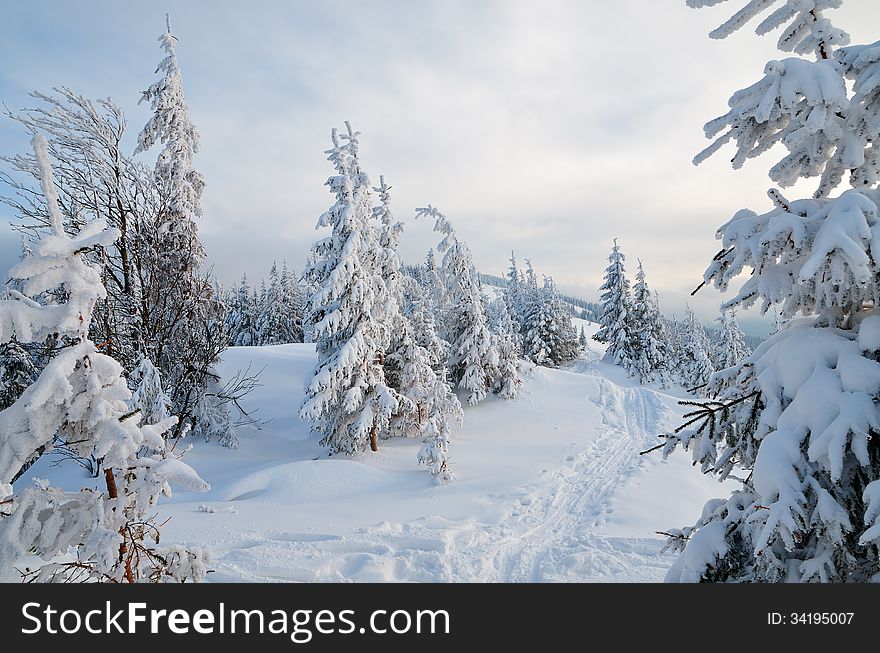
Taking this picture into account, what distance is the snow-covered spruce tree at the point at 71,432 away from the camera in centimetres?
309

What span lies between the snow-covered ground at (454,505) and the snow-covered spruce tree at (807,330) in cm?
546

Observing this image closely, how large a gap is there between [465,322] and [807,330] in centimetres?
2075

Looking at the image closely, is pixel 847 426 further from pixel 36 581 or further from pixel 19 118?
pixel 19 118

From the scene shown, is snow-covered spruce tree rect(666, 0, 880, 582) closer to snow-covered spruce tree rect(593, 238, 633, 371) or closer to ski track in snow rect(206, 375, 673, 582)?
ski track in snow rect(206, 375, 673, 582)

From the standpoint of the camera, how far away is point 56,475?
1501cm

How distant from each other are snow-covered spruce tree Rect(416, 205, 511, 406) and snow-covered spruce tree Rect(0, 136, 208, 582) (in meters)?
Answer: 19.4

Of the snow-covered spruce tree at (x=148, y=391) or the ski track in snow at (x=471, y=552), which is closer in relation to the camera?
the ski track in snow at (x=471, y=552)

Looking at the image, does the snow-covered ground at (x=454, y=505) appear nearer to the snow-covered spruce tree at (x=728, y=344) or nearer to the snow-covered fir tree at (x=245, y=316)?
the snow-covered spruce tree at (x=728, y=344)

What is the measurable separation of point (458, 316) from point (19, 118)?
18698 millimetres

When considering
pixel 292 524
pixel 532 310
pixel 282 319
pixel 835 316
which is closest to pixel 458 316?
pixel 292 524

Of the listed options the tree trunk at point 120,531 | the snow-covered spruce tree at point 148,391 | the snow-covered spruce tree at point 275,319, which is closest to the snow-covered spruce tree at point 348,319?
the snow-covered spruce tree at point 148,391

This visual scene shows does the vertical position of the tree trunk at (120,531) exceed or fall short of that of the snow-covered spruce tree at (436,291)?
it falls short

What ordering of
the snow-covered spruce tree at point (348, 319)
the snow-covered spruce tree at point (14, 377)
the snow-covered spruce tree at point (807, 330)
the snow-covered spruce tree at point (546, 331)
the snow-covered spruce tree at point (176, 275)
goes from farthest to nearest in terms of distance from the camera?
1. the snow-covered spruce tree at point (546, 331)
2. the snow-covered spruce tree at point (348, 319)
3. the snow-covered spruce tree at point (14, 377)
4. the snow-covered spruce tree at point (176, 275)
5. the snow-covered spruce tree at point (807, 330)
